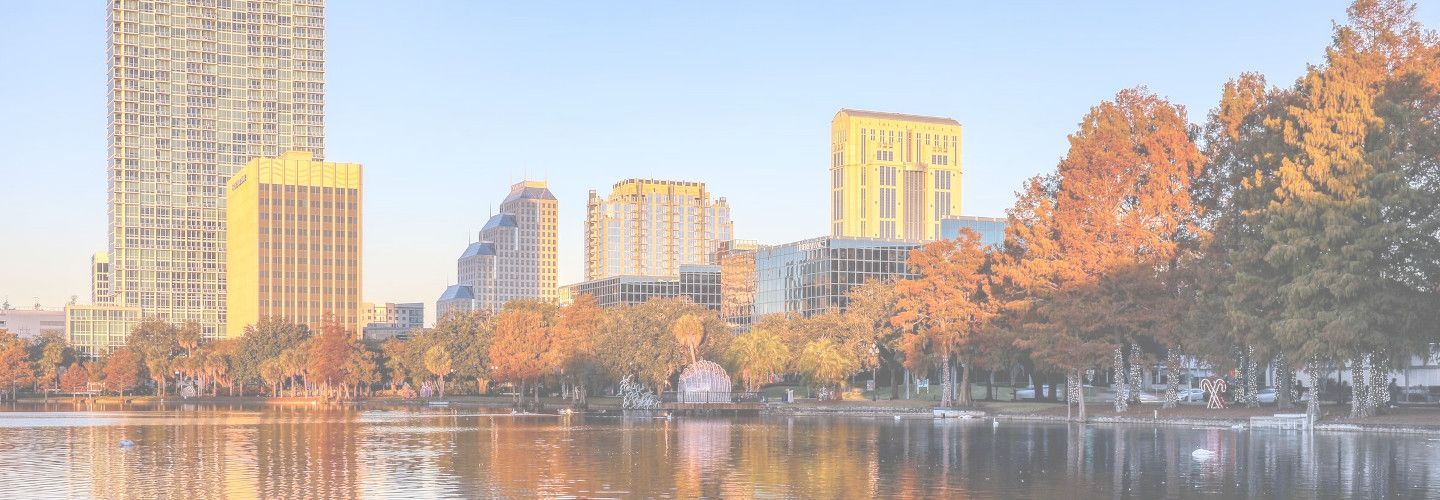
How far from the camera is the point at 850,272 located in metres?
198

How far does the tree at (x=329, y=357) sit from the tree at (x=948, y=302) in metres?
78.7

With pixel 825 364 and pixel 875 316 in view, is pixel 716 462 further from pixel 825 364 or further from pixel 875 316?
pixel 875 316

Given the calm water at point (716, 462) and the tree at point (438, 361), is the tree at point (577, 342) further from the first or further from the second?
the calm water at point (716, 462)

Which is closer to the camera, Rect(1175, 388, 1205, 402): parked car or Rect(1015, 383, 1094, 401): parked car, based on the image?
Rect(1175, 388, 1205, 402): parked car

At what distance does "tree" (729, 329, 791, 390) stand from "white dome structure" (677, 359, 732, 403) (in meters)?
7.68

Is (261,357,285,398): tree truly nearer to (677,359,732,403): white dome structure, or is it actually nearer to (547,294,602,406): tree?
(547,294,602,406): tree

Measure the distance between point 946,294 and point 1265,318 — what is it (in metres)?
30.9

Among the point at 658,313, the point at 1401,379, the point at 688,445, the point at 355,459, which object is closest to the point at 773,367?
the point at 658,313

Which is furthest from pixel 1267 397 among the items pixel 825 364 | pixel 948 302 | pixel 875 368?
pixel 875 368

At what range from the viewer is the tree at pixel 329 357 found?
162250 mm

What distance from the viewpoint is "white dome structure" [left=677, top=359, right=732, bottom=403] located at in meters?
111

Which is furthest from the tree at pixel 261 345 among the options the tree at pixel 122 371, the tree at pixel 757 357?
the tree at pixel 757 357

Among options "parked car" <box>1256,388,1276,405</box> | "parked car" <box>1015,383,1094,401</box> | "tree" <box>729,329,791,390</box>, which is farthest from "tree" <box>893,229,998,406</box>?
"parked car" <box>1256,388,1276,405</box>

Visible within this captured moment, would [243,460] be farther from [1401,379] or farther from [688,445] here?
[1401,379]
